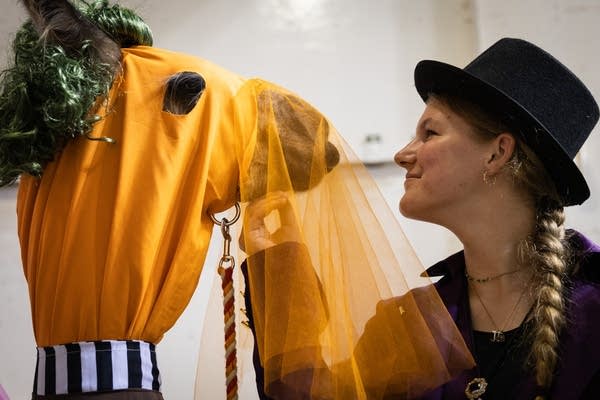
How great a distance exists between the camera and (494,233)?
3.59ft

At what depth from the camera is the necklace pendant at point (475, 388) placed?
98cm

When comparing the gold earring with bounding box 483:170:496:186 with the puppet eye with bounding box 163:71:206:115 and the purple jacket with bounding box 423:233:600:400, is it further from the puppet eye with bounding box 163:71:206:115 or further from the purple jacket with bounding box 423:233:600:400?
the puppet eye with bounding box 163:71:206:115

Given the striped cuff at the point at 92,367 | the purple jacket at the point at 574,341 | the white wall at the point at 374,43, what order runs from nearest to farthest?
the striped cuff at the point at 92,367
the purple jacket at the point at 574,341
the white wall at the point at 374,43

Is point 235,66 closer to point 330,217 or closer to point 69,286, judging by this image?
point 330,217

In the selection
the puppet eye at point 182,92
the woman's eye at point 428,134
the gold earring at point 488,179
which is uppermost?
the puppet eye at point 182,92

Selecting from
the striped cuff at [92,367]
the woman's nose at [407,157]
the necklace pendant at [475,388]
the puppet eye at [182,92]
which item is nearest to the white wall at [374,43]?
the woman's nose at [407,157]

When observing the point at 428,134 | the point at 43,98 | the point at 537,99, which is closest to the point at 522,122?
the point at 537,99

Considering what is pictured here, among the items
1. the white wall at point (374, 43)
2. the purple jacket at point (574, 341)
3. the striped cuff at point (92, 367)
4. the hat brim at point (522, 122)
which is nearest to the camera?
the striped cuff at point (92, 367)

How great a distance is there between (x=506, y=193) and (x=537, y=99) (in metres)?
0.16

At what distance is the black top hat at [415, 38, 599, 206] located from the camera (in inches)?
41.1

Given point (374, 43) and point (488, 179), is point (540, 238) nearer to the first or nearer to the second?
point (488, 179)

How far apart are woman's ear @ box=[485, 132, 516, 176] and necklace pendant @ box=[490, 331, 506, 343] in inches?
10.1

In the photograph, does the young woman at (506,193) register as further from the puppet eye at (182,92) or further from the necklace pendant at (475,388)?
the puppet eye at (182,92)

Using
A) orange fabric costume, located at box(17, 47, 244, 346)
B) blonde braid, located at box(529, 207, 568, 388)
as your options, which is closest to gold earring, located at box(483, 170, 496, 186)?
blonde braid, located at box(529, 207, 568, 388)
